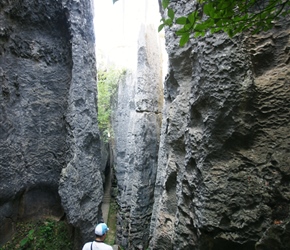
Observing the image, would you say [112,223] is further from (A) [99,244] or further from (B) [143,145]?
(A) [99,244]

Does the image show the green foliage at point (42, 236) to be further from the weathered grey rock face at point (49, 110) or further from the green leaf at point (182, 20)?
the green leaf at point (182, 20)

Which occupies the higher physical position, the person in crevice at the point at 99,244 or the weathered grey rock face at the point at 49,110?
the weathered grey rock face at the point at 49,110

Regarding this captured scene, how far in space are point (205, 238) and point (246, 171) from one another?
76cm

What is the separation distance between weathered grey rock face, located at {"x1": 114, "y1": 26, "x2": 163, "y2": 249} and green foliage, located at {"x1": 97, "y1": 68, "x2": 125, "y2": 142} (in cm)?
287

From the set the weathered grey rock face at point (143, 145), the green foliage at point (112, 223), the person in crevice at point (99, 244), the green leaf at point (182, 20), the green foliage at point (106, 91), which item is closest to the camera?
the green leaf at point (182, 20)

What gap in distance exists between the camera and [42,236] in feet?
15.6

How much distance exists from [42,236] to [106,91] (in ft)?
27.6

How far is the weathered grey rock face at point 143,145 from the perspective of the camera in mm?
7949

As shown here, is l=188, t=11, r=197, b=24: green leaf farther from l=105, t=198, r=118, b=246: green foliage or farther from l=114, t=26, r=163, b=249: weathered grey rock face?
l=105, t=198, r=118, b=246: green foliage

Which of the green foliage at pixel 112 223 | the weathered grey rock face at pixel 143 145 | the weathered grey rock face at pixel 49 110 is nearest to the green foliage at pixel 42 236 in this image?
the weathered grey rock face at pixel 49 110

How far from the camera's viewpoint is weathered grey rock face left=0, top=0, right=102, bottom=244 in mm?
4586

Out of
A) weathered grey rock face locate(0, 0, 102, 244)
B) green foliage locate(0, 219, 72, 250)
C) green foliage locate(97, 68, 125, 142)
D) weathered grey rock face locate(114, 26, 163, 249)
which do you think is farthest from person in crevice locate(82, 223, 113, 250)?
green foliage locate(97, 68, 125, 142)

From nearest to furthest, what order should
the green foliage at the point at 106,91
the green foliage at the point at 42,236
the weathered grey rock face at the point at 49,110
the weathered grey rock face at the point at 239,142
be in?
1. the weathered grey rock face at the point at 239,142
2. the green foliage at the point at 42,236
3. the weathered grey rock face at the point at 49,110
4. the green foliage at the point at 106,91

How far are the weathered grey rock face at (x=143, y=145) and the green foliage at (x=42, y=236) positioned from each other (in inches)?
129
